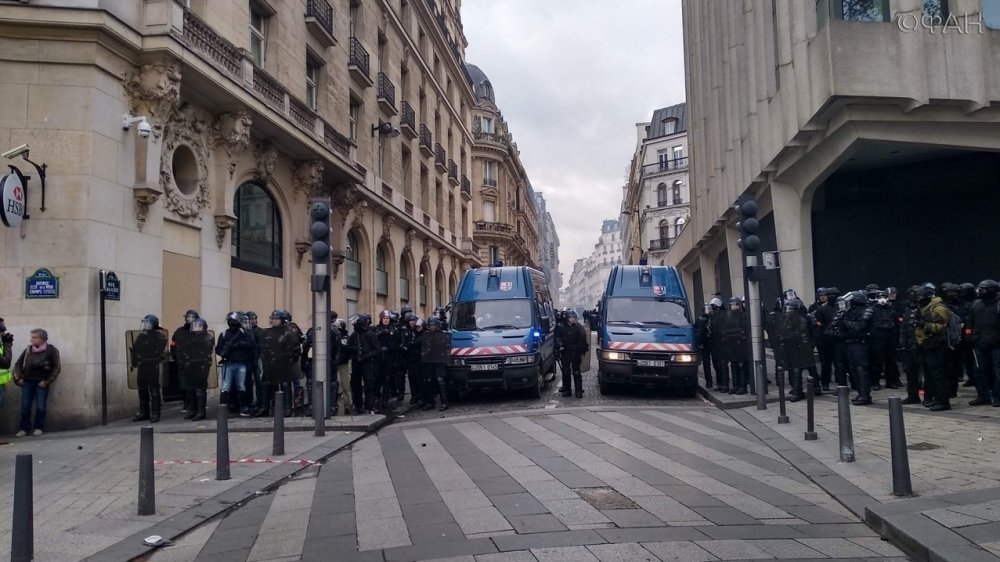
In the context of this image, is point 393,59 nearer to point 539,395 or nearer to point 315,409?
point 539,395

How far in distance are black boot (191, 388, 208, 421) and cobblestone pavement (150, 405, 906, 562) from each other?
451cm

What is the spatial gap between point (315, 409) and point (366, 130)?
58.0ft

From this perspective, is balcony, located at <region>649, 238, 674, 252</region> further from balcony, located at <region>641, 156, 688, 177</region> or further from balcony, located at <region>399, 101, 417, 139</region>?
balcony, located at <region>399, 101, 417, 139</region>

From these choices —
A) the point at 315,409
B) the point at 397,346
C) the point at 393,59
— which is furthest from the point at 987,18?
the point at 393,59

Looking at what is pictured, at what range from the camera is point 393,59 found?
101ft

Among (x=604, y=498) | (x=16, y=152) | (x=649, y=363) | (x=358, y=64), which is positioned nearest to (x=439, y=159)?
(x=358, y=64)

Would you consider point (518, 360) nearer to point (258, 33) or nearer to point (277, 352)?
point (277, 352)

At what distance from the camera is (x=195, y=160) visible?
607 inches

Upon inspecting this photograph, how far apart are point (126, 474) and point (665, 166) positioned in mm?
64103

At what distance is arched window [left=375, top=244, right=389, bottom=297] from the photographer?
1126 inches

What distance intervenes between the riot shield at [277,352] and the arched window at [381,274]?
51.8 feet

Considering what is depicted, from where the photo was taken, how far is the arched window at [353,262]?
83.6ft

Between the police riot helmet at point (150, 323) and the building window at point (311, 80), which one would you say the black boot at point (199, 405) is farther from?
the building window at point (311, 80)

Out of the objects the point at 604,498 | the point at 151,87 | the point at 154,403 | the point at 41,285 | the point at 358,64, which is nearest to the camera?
the point at 604,498
